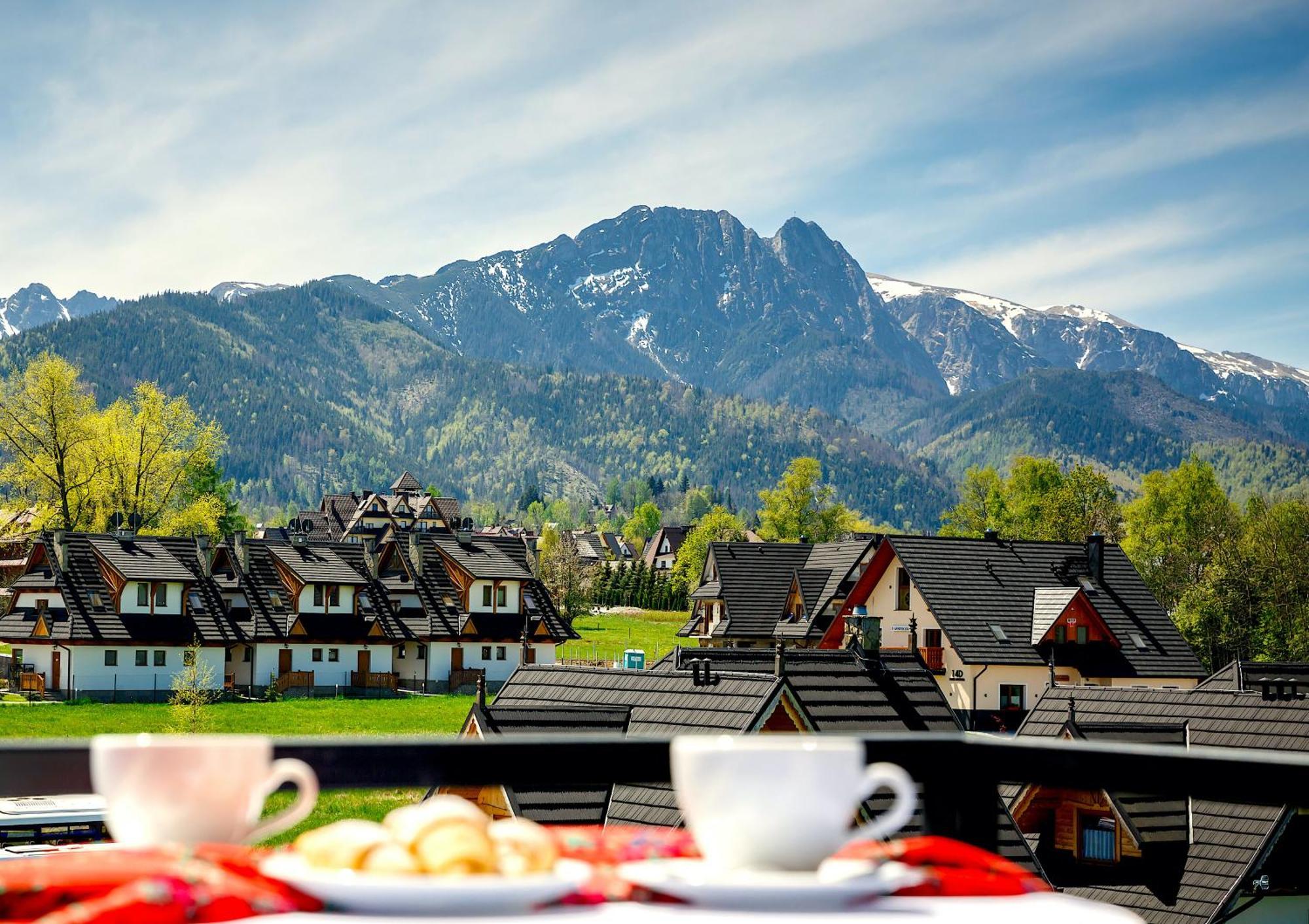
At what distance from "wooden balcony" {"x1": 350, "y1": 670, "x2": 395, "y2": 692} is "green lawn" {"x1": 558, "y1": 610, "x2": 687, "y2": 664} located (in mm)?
11647

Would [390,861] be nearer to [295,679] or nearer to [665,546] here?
[295,679]

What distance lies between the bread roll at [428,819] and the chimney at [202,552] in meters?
53.3

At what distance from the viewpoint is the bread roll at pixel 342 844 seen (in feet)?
6.83

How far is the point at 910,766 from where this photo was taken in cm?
371

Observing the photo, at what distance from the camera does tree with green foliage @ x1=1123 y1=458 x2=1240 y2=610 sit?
66500mm

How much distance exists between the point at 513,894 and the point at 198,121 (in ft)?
107

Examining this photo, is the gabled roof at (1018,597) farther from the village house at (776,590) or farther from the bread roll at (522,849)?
the bread roll at (522,849)

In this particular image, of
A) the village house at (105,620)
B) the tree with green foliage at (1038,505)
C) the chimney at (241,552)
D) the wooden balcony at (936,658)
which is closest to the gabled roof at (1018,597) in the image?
the wooden balcony at (936,658)

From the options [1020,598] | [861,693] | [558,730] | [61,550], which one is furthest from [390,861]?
[61,550]

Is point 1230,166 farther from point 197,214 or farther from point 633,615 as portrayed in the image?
point 197,214

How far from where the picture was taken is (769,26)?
17.1 meters

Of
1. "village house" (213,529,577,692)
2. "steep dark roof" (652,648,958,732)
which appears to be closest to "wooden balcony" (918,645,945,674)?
"village house" (213,529,577,692)

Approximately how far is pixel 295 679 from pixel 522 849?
176ft

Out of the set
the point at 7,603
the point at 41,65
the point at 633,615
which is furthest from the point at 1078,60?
the point at 633,615
